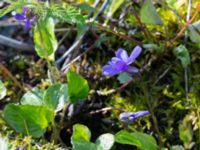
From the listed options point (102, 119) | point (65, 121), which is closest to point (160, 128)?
point (102, 119)

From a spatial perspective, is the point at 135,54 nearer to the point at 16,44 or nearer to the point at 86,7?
the point at 86,7

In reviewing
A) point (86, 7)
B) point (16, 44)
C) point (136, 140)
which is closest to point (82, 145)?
Answer: point (136, 140)

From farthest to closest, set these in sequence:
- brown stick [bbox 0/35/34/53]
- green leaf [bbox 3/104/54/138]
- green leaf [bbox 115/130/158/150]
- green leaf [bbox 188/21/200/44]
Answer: brown stick [bbox 0/35/34/53] → green leaf [bbox 188/21/200/44] → green leaf [bbox 3/104/54/138] → green leaf [bbox 115/130/158/150]

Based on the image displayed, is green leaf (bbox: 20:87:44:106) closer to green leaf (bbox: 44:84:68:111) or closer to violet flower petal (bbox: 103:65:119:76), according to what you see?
green leaf (bbox: 44:84:68:111)

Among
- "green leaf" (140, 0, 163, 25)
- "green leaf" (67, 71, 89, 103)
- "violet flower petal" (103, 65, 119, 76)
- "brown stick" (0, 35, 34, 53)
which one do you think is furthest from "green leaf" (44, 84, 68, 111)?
"brown stick" (0, 35, 34, 53)

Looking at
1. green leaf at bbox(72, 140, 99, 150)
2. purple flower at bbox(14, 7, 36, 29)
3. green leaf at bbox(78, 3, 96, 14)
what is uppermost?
purple flower at bbox(14, 7, 36, 29)

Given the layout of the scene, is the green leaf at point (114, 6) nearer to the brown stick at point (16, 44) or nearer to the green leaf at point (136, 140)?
the brown stick at point (16, 44)

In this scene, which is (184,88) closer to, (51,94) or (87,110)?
(87,110)

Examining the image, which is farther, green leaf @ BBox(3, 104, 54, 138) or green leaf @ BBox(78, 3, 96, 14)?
green leaf @ BBox(78, 3, 96, 14)
